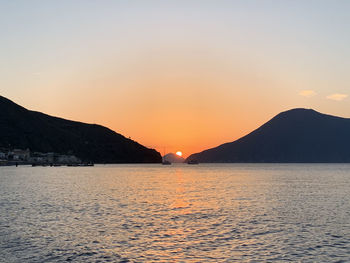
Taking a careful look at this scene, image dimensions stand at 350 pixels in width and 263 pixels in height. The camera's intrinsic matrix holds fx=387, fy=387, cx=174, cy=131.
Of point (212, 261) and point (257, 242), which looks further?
point (257, 242)

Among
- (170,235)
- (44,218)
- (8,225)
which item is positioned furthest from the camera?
(44,218)

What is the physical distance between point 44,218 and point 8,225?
6662mm

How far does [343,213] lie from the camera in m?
57.1

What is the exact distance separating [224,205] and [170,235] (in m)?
29.0

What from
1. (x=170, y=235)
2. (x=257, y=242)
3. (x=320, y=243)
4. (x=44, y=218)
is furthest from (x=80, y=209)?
(x=320, y=243)

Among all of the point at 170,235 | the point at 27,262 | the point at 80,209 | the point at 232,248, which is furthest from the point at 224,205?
the point at 27,262

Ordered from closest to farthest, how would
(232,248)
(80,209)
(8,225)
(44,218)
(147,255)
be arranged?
(147,255) → (232,248) → (8,225) → (44,218) → (80,209)

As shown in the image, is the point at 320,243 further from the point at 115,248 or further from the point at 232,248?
the point at 115,248

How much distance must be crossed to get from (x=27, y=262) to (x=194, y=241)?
15.1 m

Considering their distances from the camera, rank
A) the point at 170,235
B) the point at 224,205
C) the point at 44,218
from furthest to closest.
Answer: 1. the point at 224,205
2. the point at 44,218
3. the point at 170,235

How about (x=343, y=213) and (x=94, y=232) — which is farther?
(x=343, y=213)

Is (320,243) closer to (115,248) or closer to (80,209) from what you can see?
(115,248)

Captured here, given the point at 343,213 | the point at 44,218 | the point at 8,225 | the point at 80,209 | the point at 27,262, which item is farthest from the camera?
the point at 80,209

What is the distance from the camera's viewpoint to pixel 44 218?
51125 millimetres
